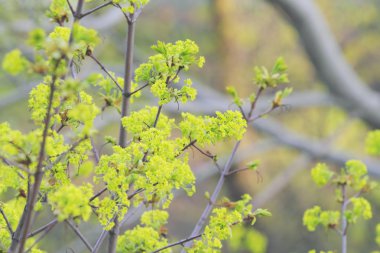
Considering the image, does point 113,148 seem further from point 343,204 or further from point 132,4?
point 343,204

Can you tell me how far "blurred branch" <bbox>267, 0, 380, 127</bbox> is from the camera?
16.7 feet

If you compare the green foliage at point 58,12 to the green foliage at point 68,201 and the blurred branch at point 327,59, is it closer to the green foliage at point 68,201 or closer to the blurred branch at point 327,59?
the green foliage at point 68,201

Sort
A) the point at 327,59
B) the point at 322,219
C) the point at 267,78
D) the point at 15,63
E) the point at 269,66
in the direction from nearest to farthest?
the point at 15,63 → the point at 267,78 → the point at 322,219 → the point at 327,59 → the point at 269,66

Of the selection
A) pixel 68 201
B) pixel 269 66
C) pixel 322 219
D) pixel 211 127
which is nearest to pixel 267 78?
pixel 211 127

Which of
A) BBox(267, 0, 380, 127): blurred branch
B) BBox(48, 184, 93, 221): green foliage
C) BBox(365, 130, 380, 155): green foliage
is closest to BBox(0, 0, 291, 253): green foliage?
BBox(48, 184, 93, 221): green foliage

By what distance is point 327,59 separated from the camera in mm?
5434

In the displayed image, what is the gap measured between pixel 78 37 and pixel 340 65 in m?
4.82

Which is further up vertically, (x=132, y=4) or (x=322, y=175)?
(x=132, y=4)

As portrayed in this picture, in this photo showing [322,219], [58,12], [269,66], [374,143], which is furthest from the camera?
[269,66]

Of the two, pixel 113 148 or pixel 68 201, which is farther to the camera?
pixel 113 148

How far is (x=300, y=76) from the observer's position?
37.2 feet

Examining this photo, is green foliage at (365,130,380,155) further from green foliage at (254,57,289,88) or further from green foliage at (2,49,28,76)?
green foliage at (2,49,28,76)

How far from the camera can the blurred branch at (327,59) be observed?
5.09 meters

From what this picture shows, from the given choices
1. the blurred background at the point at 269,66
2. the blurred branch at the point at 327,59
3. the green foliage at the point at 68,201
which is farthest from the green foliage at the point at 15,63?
the blurred background at the point at 269,66
